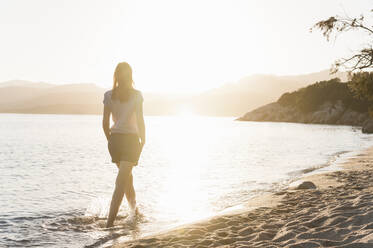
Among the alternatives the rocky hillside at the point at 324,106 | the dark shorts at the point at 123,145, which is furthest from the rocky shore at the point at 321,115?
the dark shorts at the point at 123,145

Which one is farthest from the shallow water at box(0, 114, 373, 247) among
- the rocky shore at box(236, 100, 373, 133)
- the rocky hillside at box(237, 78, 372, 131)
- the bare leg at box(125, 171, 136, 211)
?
the rocky hillside at box(237, 78, 372, 131)

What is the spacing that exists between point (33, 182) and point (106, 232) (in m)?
8.84

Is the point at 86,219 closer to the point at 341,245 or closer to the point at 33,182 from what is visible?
the point at 341,245

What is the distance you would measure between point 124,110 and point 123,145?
0.65m

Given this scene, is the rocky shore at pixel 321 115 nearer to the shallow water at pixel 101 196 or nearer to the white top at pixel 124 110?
the shallow water at pixel 101 196

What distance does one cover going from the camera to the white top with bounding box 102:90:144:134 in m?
6.75

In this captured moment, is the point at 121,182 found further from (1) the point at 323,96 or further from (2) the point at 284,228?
(1) the point at 323,96

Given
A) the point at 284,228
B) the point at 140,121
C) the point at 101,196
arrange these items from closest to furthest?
the point at 284,228 → the point at 140,121 → the point at 101,196

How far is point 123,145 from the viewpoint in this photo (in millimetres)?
6789

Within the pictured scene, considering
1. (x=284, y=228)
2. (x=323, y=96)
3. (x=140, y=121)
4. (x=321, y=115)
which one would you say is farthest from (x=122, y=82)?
(x=323, y=96)

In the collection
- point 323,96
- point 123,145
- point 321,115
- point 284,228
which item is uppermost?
point 323,96

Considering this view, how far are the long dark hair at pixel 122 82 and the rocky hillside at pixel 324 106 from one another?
93.6m

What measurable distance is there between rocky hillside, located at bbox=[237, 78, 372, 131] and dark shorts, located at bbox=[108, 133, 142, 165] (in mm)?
93579

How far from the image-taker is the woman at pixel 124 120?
6661 mm
